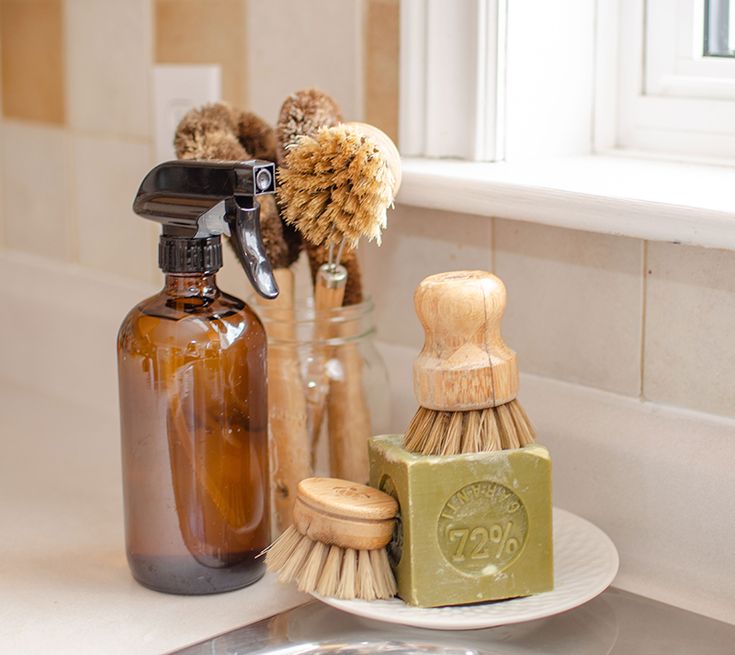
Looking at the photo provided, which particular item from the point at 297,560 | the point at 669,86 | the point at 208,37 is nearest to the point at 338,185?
the point at 297,560

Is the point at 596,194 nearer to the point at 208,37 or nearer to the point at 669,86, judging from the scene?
the point at 669,86

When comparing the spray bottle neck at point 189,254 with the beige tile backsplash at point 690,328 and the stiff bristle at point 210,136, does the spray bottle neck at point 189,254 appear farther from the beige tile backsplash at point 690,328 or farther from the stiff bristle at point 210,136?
the beige tile backsplash at point 690,328

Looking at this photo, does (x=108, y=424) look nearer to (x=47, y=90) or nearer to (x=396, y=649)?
(x=47, y=90)

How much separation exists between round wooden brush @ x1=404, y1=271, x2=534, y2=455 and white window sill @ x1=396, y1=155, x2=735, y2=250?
0.33ft

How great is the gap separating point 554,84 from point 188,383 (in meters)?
0.35

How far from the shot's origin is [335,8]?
0.95 metres

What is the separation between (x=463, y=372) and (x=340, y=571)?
133mm

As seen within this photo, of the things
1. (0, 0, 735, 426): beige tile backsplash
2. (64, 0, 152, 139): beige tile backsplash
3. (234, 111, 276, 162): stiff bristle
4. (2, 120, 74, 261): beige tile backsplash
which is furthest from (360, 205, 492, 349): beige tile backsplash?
(2, 120, 74, 261): beige tile backsplash

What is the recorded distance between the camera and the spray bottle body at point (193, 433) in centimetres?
72

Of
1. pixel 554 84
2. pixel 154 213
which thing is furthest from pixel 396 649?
pixel 554 84

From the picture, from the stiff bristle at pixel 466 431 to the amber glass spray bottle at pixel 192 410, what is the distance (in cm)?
12

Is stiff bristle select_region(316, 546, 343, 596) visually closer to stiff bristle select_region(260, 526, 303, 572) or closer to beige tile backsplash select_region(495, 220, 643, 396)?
stiff bristle select_region(260, 526, 303, 572)

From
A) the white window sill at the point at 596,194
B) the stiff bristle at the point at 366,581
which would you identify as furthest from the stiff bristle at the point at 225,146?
the stiff bristle at the point at 366,581

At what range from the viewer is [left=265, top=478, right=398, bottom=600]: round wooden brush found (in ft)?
2.19
